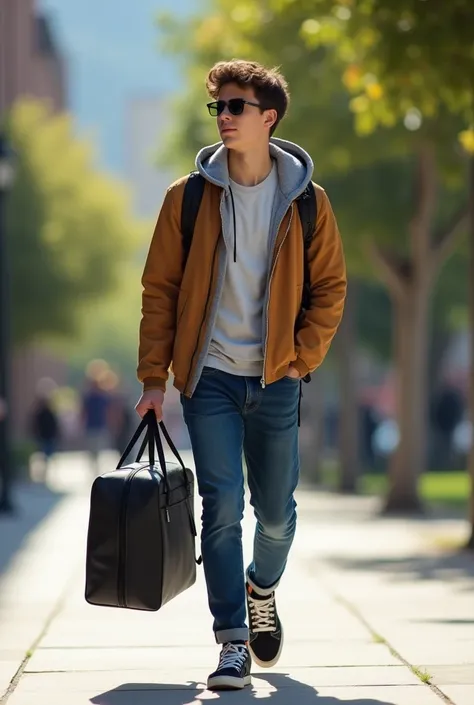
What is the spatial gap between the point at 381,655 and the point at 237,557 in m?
1.03

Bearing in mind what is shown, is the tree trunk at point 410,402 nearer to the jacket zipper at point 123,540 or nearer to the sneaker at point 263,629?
the sneaker at point 263,629

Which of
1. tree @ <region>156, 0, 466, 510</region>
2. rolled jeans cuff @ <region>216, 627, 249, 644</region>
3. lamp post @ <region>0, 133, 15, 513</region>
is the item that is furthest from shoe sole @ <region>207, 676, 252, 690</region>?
lamp post @ <region>0, 133, 15, 513</region>

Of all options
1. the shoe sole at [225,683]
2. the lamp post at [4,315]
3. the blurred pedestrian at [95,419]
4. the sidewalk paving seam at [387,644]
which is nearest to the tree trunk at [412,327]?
the lamp post at [4,315]

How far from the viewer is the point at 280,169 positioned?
237 inches

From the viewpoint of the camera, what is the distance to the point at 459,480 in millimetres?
33500

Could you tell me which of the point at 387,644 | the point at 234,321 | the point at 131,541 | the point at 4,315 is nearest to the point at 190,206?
the point at 234,321

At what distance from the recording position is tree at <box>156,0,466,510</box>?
17.4 metres

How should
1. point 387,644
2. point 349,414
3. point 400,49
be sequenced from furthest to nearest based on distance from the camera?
point 349,414 < point 400,49 < point 387,644

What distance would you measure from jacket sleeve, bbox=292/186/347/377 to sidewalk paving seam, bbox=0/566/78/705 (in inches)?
59.1

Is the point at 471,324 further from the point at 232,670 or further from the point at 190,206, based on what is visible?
the point at 232,670

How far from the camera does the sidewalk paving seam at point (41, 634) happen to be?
585cm

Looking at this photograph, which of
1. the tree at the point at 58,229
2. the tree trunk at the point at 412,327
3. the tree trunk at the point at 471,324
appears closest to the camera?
the tree trunk at the point at 471,324

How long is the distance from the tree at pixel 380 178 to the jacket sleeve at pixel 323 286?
9.53 metres

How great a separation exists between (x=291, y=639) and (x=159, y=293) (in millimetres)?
2059
